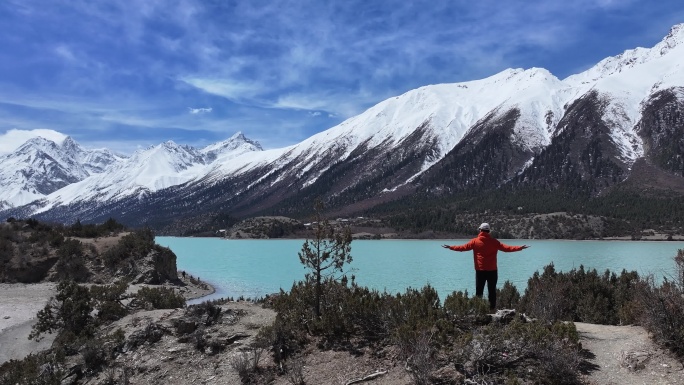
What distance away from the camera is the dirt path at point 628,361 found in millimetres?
8906

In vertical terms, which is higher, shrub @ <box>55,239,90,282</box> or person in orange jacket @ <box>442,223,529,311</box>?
person in orange jacket @ <box>442,223,529,311</box>

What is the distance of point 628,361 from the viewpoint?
9.53 m

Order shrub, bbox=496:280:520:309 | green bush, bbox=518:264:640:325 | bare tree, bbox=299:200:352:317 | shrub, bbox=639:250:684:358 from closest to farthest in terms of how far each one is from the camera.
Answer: shrub, bbox=639:250:684:358 < bare tree, bbox=299:200:352:317 < green bush, bbox=518:264:640:325 < shrub, bbox=496:280:520:309

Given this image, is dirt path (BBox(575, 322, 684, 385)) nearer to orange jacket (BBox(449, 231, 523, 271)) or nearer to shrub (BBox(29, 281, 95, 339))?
orange jacket (BBox(449, 231, 523, 271))

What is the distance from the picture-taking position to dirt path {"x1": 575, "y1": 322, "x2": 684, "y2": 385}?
8.91 meters

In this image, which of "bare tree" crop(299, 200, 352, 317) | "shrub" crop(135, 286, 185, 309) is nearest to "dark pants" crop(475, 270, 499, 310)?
"bare tree" crop(299, 200, 352, 317)

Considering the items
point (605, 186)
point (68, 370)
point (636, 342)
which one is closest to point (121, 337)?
point (68, 370)

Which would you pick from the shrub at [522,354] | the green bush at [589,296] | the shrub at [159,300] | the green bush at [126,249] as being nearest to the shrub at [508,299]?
the green bush at [589,296]

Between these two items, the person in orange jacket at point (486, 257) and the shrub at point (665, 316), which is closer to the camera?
the shrub at point (665, 316)

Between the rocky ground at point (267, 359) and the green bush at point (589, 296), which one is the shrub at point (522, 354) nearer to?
the rocky ground at point (267, 359)

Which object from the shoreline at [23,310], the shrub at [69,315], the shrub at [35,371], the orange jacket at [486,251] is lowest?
the shoreline at [23,310]

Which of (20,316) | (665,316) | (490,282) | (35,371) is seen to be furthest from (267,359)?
(20,316)

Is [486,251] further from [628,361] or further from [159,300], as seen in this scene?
[159,300]

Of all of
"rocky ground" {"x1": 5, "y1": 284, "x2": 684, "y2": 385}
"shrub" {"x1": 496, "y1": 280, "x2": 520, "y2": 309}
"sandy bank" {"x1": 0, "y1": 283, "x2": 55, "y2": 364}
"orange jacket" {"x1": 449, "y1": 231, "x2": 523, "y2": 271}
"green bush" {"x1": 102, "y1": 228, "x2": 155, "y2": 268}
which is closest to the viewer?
"rocky ground" {"x1": 5, "y1": 284, "x2": 684, "y2": 385}
